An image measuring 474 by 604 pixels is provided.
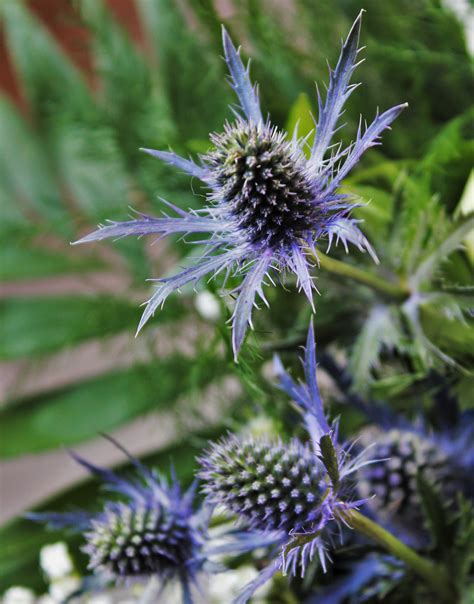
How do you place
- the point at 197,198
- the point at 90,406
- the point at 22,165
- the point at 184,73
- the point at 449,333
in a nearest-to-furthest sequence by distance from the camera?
1. the point at 449,333
2. the point at 197,198
3. the point at 184,73
4. the point at 90,406
5. the point at 22,165

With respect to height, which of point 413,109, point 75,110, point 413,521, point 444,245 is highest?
point 75,110

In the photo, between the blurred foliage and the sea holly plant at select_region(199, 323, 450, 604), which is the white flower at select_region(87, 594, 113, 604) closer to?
the blurred foliage

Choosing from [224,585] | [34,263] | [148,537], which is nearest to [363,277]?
[148,537]

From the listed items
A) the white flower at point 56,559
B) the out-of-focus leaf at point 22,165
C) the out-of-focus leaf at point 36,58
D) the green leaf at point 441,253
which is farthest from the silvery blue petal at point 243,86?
the out-of-focus leaf at point 22,165

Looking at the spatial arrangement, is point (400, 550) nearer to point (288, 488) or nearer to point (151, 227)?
point (288, 488)

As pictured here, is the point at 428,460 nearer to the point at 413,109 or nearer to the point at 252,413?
the point at 252,413

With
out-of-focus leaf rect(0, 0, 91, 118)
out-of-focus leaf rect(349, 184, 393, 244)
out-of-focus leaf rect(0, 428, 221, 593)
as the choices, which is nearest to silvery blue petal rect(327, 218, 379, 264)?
out-of-focus leaf rect(349, 184, 393, 244)

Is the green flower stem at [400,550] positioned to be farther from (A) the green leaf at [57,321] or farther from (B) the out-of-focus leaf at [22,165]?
(B) the out-of-focus leaf at [22,165]

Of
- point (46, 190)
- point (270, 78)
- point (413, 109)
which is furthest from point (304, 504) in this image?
point (46, 190)
